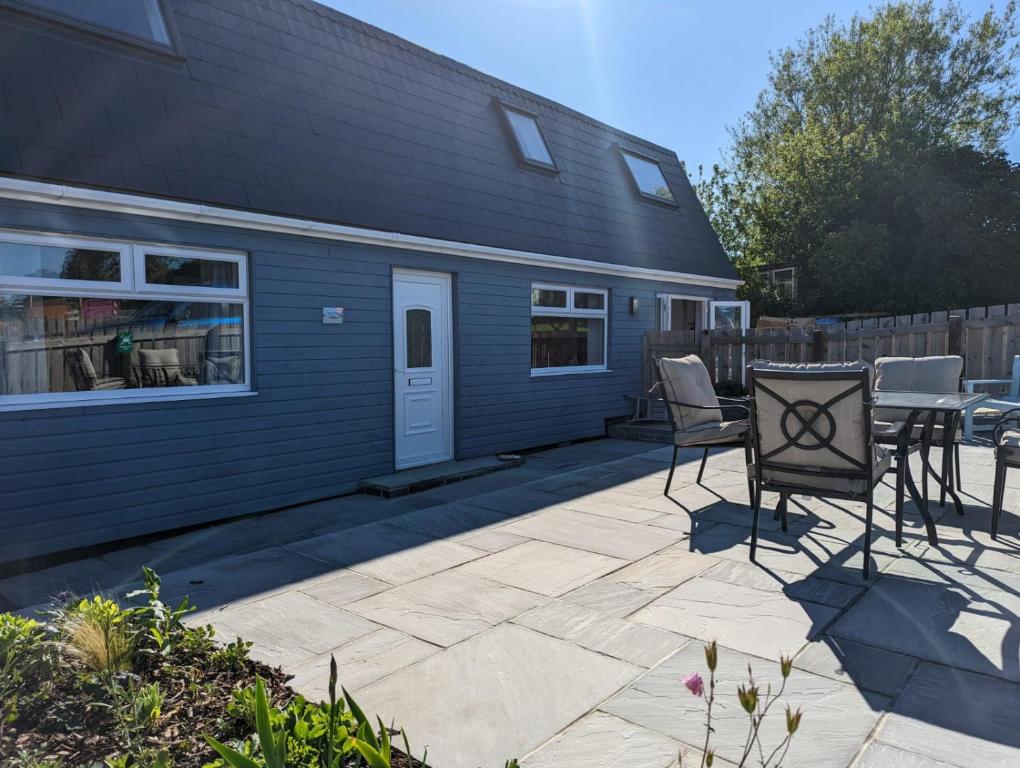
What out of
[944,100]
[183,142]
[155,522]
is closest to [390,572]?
[155,522]

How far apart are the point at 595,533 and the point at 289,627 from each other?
220cm

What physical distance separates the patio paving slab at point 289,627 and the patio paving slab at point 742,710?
1319 millimetres

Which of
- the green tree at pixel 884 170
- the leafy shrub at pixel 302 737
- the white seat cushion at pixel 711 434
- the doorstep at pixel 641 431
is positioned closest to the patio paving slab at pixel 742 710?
the leafy shrub at pixel 302 737

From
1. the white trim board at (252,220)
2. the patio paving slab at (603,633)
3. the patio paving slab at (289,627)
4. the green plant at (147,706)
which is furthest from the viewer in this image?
the white trim board at (252,220)

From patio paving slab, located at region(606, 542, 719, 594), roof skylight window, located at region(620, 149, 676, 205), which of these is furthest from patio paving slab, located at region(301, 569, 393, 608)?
roof skylight window, located at region(620, 149, 676, 205)

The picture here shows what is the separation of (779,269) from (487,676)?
859 inches

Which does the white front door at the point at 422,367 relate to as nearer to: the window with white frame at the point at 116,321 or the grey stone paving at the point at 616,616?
the grey stone paving at the point at 616,616

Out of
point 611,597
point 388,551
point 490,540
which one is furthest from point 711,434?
point 388,551

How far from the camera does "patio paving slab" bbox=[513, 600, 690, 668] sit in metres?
2.84

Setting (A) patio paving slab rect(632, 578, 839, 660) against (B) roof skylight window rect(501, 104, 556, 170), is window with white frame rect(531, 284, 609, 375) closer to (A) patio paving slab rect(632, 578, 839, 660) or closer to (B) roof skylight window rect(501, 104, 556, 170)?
(B) roof skylight window rect(501, 104, 556, 170)

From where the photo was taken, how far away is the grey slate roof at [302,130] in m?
4.48

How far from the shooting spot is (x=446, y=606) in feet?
11.2

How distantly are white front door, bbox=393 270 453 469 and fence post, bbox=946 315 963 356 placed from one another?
6.44 m

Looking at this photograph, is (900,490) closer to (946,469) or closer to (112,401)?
(946,469)
